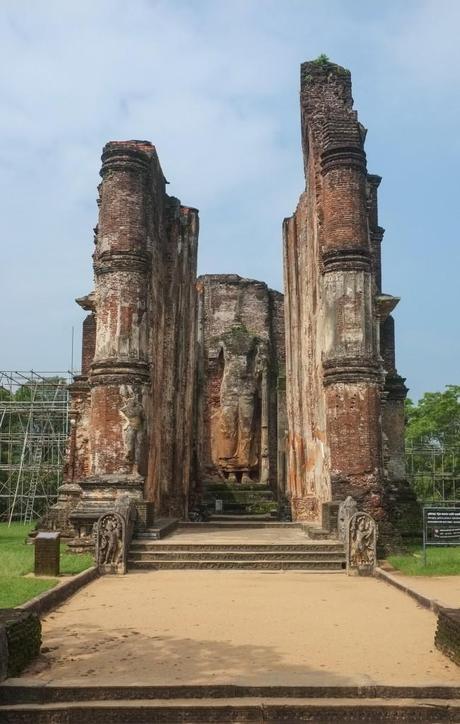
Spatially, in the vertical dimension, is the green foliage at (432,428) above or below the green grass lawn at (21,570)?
above

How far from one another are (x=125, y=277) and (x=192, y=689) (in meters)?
10.6

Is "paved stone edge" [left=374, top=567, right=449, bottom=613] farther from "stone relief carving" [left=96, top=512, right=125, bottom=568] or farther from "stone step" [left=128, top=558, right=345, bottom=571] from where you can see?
"stone relief carving" [left=96, top=512, right=125, bottom=568]

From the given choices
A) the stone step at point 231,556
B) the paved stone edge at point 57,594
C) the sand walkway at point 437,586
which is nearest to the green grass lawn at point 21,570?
the paved stone edge at point 57,594

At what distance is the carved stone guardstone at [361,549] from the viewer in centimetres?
1147

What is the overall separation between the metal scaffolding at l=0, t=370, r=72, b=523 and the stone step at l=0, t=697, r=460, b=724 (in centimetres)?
2382

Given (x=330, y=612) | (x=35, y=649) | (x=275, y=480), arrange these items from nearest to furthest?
(x=35, y=649)
(x=330, y=612)
(x=275, y=480)

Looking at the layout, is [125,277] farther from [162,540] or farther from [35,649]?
[35,649]

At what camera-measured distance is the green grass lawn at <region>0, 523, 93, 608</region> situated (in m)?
8.09

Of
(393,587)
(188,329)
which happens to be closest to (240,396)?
(188,329)

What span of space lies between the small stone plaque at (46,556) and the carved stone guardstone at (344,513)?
4671 mm

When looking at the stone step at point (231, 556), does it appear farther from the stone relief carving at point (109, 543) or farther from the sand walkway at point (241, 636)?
the sand walkway at point (241, 636)

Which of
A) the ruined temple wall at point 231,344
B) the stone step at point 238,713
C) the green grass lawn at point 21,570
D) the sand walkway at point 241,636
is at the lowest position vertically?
the stone step at point 238,713

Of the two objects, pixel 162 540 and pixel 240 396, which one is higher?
pixel 240 396

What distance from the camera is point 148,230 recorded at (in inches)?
610
